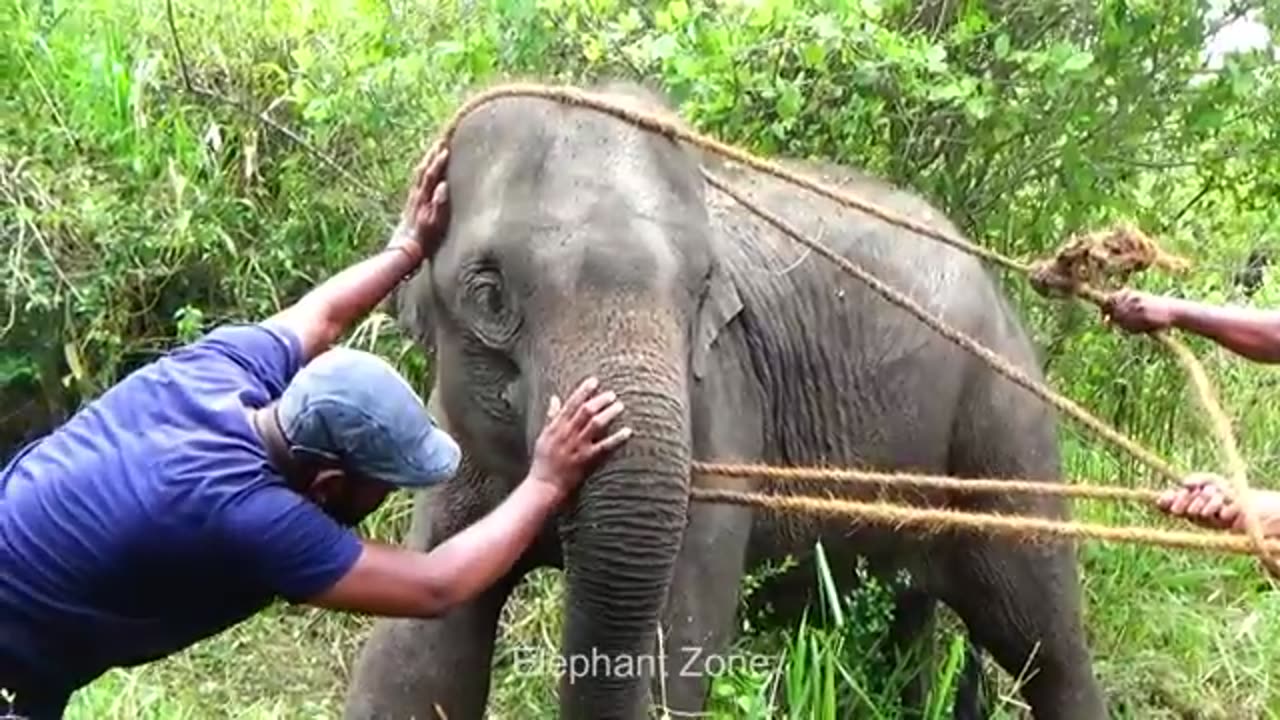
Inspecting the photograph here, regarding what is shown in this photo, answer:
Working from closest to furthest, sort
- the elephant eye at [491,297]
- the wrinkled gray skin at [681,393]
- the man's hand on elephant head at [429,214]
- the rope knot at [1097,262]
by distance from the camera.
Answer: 1. the wrinkled gray skin at [681,393]
2. the rope knot at [1097,262]
3. the elephant eye at [491,297]
4. the man's hand on elephant head at [429,214]

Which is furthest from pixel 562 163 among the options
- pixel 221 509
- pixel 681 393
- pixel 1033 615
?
pixel 1033 615

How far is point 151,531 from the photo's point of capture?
3.39 meters

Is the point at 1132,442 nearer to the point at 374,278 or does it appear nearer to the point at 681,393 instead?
the point at 681,393

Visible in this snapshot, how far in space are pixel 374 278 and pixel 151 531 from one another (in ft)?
3.34

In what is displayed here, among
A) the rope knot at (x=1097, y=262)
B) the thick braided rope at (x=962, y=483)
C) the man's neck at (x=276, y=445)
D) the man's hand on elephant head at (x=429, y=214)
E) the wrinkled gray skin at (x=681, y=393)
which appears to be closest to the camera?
the man's neck at (x=276, y=445)

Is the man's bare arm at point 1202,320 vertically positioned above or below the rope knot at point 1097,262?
below

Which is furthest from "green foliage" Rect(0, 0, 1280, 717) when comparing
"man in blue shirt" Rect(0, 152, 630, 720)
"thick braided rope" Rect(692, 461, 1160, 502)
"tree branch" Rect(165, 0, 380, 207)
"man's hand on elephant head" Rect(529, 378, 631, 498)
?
"man in blue shirt" Rect(0, 152, 630, 720)

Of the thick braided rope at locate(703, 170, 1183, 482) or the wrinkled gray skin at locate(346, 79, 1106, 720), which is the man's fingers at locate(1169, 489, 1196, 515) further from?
the wrinkled gray skin at locate(346, 79, 1106, 720)

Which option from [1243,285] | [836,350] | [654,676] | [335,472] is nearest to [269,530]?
[335,472]

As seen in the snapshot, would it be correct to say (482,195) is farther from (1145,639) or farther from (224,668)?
(1145,639)

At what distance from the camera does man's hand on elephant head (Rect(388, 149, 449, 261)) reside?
4.36 meters

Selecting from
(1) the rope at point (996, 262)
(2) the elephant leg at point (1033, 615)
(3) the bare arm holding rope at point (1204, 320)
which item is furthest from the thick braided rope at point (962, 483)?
(2) the elephant leg at point (1033, 615)

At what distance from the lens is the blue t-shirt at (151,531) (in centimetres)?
338

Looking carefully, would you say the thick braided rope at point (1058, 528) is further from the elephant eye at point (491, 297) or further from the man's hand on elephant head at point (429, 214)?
the man's hand on elephant head at point (429, 214)
